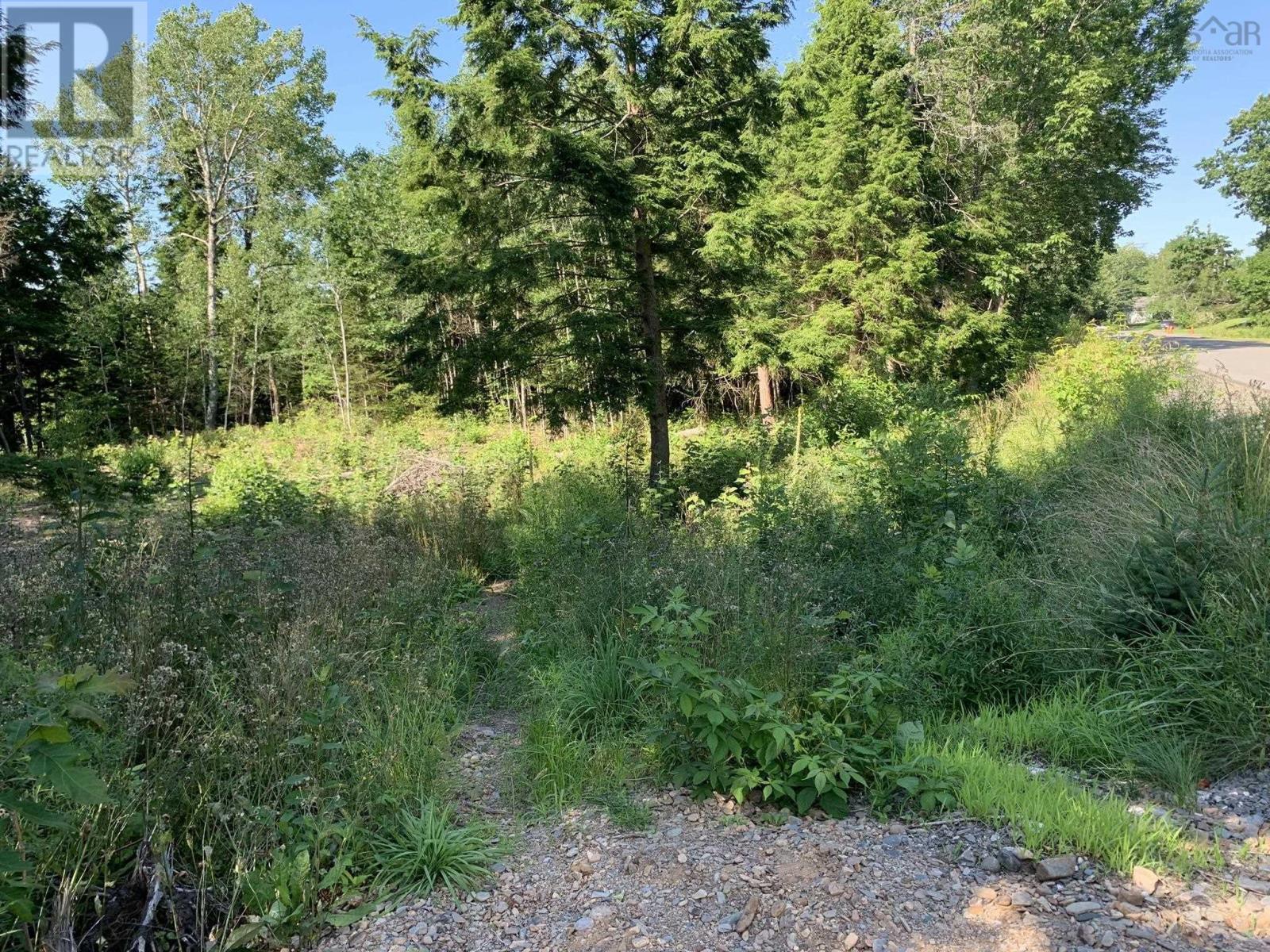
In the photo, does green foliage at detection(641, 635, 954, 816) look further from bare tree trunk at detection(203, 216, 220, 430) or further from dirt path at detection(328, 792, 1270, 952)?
bare tree trunk at detection(203, 216, 220, 430)

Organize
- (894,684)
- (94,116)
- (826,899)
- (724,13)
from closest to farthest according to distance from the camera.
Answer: (826,899) → (894,684) → (724,13) → (94,116)

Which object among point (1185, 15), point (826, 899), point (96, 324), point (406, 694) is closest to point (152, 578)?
point (406, 694)

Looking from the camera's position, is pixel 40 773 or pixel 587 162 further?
pixel 587 162

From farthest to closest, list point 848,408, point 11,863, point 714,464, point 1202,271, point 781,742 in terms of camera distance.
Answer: point 1202,271 < point 848,408 < point 714,464 < point 781,742 < point 11,863

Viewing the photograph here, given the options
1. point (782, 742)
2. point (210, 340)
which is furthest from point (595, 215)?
point (210, 340)

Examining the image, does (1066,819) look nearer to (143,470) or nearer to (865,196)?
(143,470)

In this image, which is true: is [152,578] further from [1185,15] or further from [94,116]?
[94,116]

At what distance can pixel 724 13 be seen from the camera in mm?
7297

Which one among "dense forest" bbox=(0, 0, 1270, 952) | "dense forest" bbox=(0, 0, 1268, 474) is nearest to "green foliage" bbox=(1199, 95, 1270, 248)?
"dense forest" bbox=(0, 0, 1268, 474)

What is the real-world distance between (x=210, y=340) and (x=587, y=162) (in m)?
19.2

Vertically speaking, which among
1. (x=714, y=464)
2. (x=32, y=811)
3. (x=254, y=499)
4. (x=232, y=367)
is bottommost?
(x=32, y=811)

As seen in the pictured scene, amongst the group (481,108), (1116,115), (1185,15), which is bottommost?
(481,108)

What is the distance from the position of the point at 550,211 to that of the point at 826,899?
7.55 m

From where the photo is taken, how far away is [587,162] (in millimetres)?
7324
